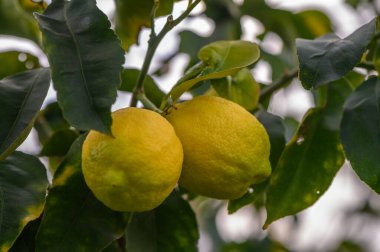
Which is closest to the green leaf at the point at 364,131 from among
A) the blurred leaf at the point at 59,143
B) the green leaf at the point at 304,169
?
the green leaf at the point at 304,169

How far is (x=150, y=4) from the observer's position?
41.3 inches

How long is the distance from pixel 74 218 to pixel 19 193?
0.08m

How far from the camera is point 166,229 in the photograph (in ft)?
3.04

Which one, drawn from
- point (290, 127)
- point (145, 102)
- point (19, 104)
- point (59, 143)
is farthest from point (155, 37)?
point (290, 127)

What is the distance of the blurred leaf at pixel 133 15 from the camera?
103 centimetres

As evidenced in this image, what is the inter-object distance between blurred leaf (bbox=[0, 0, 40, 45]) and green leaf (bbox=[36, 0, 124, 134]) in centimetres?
46

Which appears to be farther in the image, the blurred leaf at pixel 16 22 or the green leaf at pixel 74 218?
the blurred leaf at pixel 16 22

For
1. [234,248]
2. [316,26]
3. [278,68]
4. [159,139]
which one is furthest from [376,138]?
[234,248]

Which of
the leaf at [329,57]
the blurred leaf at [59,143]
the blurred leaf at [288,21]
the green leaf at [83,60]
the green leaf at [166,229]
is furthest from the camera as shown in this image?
the blurred leaf at [288,21]

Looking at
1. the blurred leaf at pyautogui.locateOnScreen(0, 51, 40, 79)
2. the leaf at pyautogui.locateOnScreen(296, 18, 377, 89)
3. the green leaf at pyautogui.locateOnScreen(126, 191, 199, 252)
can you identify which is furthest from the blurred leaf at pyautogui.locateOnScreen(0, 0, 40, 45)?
the leaf at pyautogui.locateOnScreen(296, 18, 377, 89)

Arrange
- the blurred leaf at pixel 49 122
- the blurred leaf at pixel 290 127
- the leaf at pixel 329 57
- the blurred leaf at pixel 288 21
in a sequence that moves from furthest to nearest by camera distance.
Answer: the blurred leaf at pixel 288 21 < the blurred leaf at pixel 49 122 < the blurred leaf at pixel 290 127 < the leaf at pixel 329 57

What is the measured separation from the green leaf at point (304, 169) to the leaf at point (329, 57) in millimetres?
183

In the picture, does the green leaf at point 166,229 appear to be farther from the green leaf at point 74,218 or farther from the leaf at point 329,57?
the leaf at point 329,57

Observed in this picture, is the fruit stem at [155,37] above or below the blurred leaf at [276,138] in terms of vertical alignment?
above
